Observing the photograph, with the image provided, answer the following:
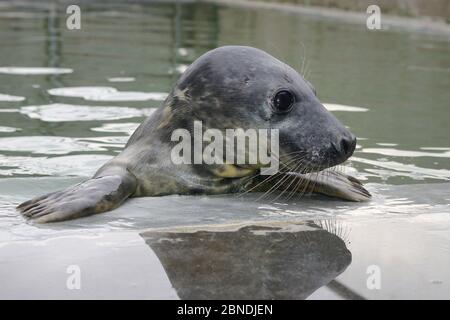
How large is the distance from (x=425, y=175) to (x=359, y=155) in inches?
25.3

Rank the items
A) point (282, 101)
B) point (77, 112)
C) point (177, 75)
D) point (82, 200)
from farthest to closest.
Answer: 1. point (177, 75)
2. point (77, 112)
3. point (282, 101)
4. point (82, 200)

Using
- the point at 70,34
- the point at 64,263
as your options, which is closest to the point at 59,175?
the point at 64,263

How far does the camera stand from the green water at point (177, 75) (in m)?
6.05

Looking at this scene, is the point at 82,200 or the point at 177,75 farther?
the point at 177,75

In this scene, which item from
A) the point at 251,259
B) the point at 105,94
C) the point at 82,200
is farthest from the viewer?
the point at 105,94

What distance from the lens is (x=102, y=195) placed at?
401cm

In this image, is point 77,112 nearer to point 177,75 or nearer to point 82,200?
point 177,75

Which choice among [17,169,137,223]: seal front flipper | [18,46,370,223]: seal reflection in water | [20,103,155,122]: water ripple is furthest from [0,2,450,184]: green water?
[17,169,137,223]: seal front flipper

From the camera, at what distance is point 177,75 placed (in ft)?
32.4

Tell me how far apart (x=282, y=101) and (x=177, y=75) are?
5.59m

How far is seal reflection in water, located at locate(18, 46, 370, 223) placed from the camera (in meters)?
4.32

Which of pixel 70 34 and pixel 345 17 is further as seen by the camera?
pixel 345 17

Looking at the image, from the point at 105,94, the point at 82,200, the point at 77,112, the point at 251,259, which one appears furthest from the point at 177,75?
the point at 251,259
